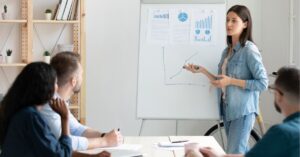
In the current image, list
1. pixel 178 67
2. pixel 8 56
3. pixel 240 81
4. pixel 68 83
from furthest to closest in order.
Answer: pixel 8 56
pixel 178 67
pixel 240 81
pixel 68 83

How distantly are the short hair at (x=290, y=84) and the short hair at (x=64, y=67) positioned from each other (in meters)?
1.05

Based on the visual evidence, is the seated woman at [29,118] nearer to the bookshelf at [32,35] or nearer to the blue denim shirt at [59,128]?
the blue denim shirt at [59,128]

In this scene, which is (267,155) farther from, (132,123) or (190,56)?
(132,123)

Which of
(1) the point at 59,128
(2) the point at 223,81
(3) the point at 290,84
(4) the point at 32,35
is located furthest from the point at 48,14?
(3) the point at 290,84

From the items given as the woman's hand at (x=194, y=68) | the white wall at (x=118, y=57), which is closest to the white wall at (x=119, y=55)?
the white wall at (x=118, y=57)

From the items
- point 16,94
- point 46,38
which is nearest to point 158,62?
point 46,38

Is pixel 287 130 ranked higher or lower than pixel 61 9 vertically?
lower

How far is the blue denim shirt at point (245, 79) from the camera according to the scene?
10.5ft

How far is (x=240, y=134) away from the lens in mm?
3234

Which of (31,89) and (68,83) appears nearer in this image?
(31,89)

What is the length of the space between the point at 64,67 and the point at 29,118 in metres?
0.56

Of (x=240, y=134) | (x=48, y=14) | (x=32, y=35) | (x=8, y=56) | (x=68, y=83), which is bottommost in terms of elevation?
(x=240, y=134)

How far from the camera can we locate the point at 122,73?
14.8 feet

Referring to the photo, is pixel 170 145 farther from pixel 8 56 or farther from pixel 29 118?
pixel 8 56
